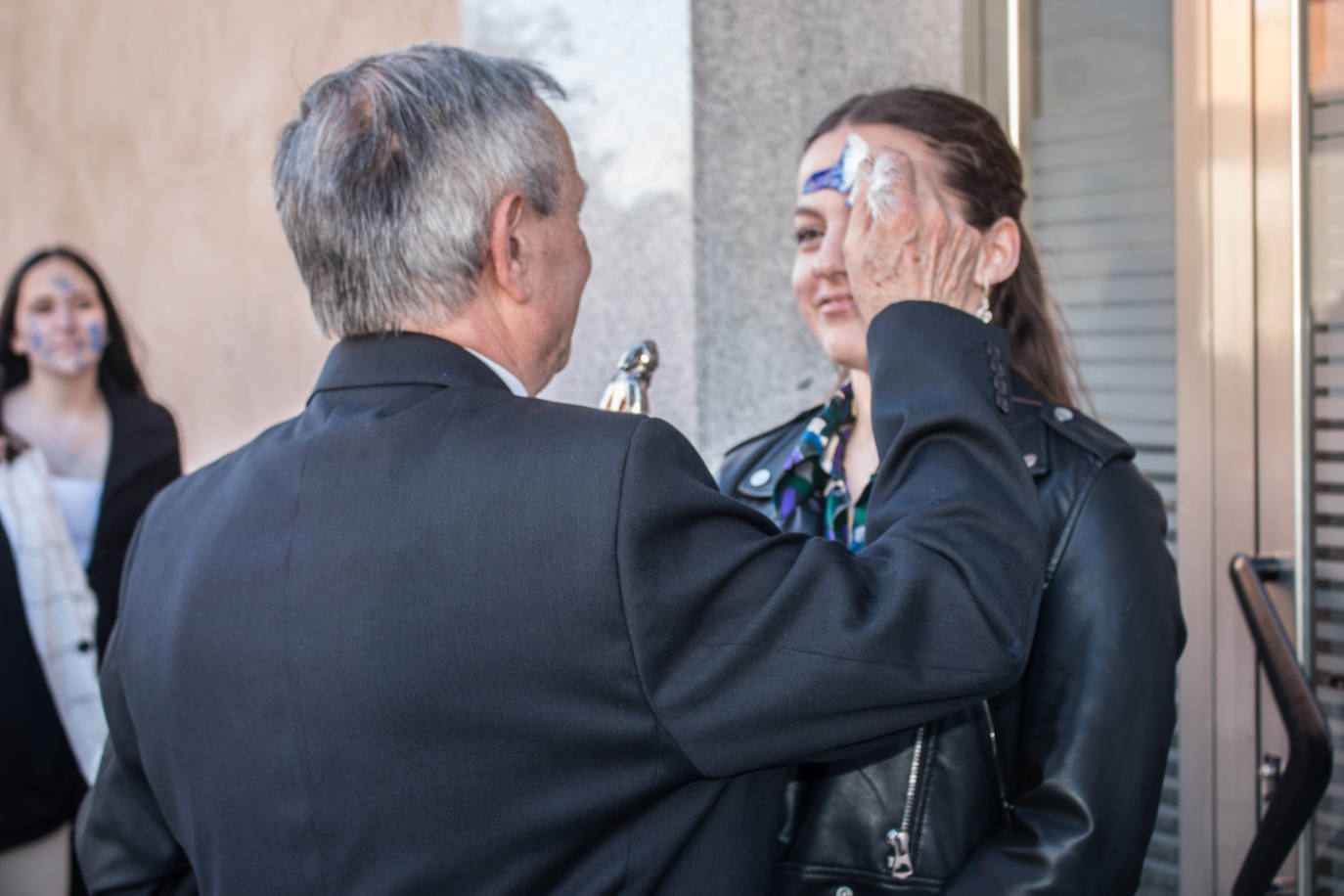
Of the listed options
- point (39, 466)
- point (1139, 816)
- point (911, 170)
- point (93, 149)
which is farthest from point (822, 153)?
point (93, 149)

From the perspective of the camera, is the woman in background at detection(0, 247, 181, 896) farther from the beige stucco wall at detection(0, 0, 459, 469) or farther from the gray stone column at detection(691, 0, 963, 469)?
the gray stone column at detection(691, 0, 963, 469)

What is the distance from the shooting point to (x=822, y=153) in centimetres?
199

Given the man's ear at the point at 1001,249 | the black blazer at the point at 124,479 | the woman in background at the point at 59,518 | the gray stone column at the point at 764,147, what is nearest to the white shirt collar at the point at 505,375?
the man's ear at the point at 1001,249

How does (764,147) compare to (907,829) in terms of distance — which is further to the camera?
(764,147)

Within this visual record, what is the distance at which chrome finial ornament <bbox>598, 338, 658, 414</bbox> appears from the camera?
1.78 metres

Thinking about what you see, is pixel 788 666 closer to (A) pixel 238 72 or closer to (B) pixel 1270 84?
(B) pixel 1270 84

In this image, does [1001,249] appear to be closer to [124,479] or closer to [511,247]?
[511,247]

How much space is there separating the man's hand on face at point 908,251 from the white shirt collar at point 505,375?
0.42 metres

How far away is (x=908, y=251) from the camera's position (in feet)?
4.68

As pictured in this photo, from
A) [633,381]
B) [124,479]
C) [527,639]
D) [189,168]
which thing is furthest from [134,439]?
[527,639]

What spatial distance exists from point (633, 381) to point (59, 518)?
2770 mm

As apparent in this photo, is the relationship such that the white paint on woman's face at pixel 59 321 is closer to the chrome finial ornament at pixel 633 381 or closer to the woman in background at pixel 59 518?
the woman in background at pixel 59 518

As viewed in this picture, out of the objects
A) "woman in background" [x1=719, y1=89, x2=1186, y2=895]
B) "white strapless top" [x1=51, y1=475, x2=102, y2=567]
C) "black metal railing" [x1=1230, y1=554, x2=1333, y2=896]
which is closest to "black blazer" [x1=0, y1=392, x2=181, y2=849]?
"white strapless top" [x1=51, y1=475, x2=102, y2=567]

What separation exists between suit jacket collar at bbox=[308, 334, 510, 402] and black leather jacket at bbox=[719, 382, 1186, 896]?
2.18 feet
